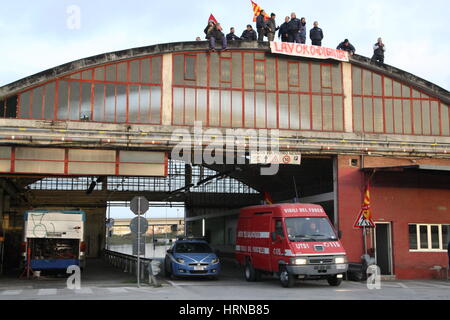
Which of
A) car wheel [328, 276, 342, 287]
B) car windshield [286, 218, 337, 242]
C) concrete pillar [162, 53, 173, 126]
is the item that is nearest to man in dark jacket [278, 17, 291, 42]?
concrete pillar [162, 53, 173, 126]

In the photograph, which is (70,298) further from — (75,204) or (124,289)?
(75,204)

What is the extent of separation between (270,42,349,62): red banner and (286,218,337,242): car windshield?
11.3 metres

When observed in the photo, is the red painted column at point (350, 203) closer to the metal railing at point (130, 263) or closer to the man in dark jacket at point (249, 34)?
the man in dark jacket at point (249, 34)

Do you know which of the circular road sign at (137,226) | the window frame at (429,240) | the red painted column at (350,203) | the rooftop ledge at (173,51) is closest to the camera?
the circular road sign at (137,226)

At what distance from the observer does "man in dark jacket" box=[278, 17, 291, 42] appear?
27.6 m

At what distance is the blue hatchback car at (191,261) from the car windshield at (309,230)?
4.28m

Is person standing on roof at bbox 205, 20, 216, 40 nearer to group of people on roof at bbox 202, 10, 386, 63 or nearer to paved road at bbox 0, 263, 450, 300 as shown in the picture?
group of people on roof at bbox 202, 10, 386, 63

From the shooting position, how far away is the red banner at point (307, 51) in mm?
26938

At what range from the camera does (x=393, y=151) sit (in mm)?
24750

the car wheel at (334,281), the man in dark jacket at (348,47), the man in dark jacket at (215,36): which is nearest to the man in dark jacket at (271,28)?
the man in dark jacket at (215,36)

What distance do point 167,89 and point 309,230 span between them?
11.0 meters
